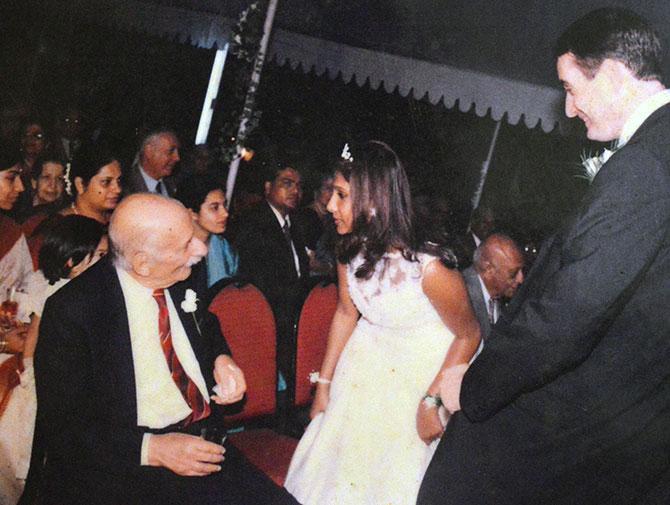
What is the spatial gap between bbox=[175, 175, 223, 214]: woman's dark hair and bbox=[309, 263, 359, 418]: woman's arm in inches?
59.5

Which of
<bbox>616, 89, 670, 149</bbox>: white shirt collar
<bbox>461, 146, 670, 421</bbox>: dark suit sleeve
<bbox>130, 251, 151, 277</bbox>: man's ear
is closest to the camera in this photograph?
<bbox>461, 146, 670, 421</bbox>: dark suit sleeve

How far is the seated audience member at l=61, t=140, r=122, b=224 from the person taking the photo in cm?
386

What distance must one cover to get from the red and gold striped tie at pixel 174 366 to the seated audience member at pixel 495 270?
1.97m

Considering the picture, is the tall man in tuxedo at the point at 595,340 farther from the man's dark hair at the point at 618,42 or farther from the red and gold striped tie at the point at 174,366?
the red and gold striped tie at the point at 174,366

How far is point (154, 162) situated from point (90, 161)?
1.34 m

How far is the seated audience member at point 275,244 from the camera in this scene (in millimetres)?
4941

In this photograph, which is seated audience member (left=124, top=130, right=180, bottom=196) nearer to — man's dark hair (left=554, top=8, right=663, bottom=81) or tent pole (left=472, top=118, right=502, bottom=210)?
man's dark hair (left=554, top=8, right=663, bottom=81)

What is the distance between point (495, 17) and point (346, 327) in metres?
3.92

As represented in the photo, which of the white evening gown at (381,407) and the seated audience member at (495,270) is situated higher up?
the seated audience member at (495,270)

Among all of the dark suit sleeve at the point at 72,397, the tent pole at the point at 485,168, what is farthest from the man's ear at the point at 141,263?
the tent pole at the point at 485,168

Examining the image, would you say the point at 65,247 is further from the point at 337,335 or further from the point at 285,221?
the point at 285,221

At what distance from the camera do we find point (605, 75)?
1.72 meters

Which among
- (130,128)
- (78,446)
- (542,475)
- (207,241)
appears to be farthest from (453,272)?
(130,128)

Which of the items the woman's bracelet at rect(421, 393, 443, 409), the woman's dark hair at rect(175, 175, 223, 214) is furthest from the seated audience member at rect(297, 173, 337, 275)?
the woman's bracelet at rect(421, 393, 443, 409)
